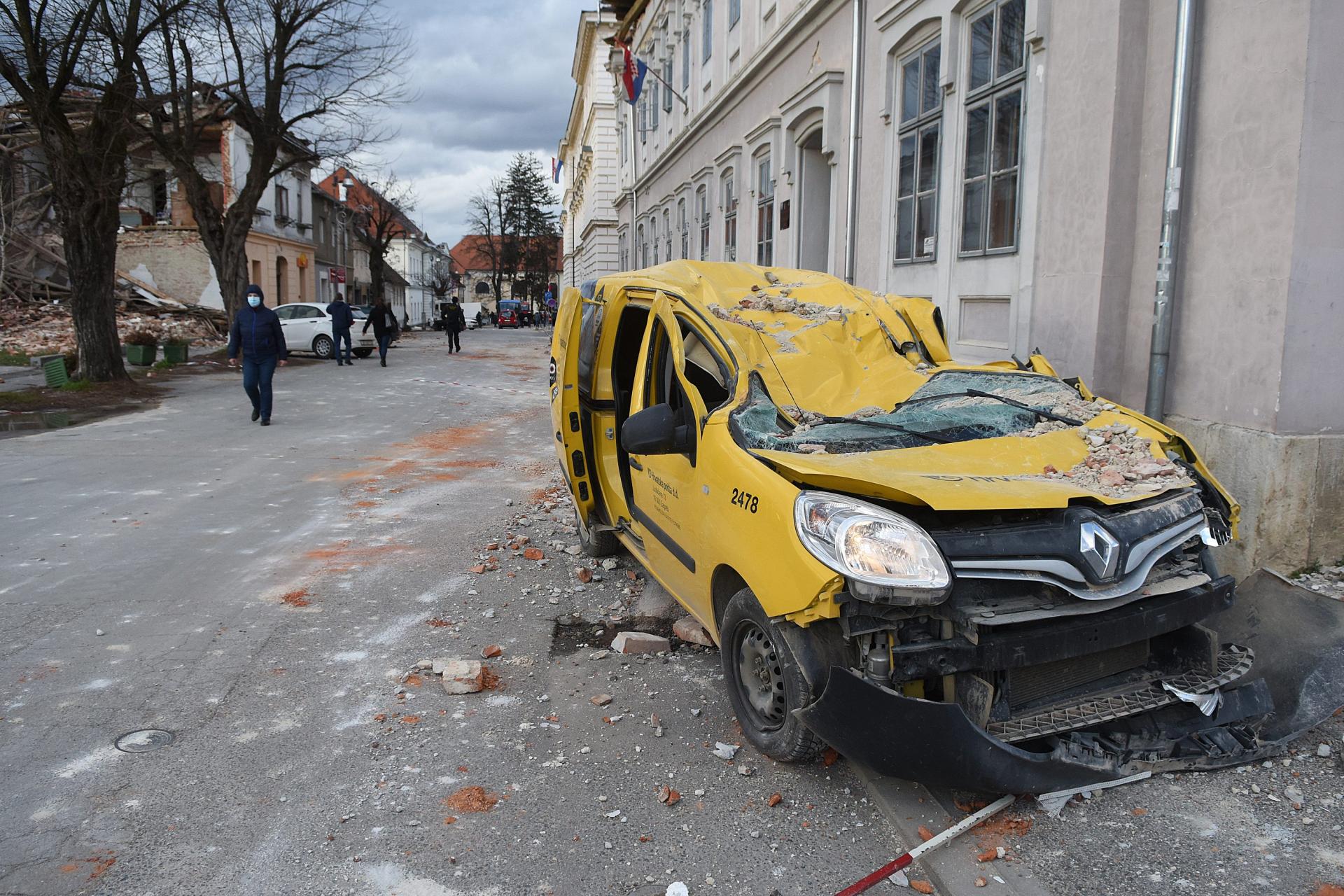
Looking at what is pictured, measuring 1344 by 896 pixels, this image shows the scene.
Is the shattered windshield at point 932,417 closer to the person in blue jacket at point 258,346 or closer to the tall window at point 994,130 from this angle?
the tall window at point 994,130

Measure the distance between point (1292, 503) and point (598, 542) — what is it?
14.2ft

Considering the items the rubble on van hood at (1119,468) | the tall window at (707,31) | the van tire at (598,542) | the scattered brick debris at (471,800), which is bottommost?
the scattered brick debris at (471,800)

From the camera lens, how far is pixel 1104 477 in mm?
3623

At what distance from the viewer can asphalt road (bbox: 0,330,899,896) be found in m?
3.13

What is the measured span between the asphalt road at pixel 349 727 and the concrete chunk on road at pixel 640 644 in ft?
0.28

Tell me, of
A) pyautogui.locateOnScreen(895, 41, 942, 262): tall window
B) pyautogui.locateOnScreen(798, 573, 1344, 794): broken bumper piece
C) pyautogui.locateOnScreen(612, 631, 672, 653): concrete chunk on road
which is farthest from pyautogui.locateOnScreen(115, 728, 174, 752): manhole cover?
pyautogui.locateOnScreen(895, 41, 942, 262): tall window

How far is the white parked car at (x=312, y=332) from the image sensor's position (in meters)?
28.1

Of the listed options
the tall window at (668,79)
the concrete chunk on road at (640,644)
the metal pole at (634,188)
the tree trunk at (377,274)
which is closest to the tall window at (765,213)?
the tall window at (668,79)

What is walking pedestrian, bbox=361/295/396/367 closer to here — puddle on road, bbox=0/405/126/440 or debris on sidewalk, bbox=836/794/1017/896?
puddle on road, bbox=0/405/126/440

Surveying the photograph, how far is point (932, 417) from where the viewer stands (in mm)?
4316

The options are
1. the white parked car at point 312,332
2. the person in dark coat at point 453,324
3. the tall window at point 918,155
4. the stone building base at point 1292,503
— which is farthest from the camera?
the person in dark coat at point 453,324

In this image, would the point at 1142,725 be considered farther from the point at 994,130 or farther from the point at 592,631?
the point at 994,130

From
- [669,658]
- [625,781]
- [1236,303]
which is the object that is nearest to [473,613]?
[669,658]

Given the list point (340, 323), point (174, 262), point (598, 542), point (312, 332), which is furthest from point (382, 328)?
point (598, 542)
